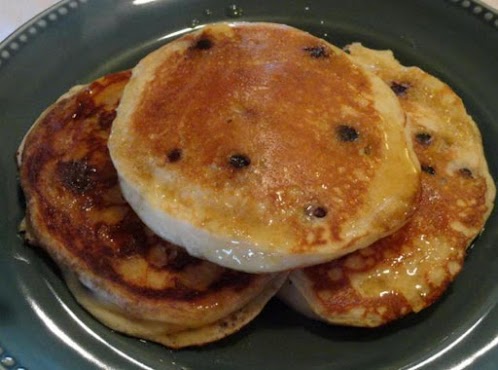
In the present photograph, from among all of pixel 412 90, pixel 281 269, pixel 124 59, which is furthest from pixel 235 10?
pixel 281 269

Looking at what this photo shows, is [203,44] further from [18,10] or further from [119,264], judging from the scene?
[18,10]

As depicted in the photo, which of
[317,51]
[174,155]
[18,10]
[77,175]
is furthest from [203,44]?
[18,10]

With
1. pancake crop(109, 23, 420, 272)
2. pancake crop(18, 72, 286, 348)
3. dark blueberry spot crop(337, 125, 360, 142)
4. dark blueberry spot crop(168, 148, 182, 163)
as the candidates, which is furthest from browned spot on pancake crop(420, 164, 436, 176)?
dark blueberry spot crop(168, 148, 182, 163)

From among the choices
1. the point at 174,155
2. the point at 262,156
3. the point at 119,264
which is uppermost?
the point at 262,156

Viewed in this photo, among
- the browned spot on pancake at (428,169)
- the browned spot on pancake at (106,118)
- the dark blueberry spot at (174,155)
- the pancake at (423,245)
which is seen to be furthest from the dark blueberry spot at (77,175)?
the browned spot on pancake at (428,169)

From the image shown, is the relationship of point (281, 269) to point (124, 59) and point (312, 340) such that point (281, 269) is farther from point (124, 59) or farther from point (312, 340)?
point (124, 59)

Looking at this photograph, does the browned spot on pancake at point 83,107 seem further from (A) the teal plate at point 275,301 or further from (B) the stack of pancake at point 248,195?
(A) the teal plate at point 275,301
